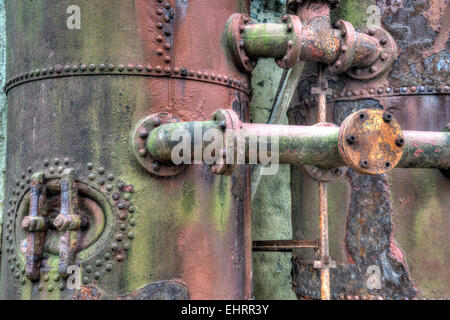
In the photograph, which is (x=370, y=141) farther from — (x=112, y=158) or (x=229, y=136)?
(x=112, y=158)

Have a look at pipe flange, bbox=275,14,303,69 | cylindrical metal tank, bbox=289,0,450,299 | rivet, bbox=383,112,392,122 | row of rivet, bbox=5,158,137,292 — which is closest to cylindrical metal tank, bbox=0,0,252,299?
row of rivet, bbox=5,158,137,292

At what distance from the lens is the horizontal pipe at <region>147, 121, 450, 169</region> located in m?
2.41

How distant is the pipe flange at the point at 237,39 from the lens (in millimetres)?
3059

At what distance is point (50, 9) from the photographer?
2832 millimetres

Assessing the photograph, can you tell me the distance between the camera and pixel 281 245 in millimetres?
3465

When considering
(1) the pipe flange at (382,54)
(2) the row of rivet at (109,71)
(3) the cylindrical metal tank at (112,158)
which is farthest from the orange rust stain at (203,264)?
(1) the pipe flange at (382,54)

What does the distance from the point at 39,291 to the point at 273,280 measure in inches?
91.0

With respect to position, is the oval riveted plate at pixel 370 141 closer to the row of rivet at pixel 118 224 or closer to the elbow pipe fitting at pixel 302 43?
the elbow pipe fitting at pixel 302 43

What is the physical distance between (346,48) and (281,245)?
4.91ft

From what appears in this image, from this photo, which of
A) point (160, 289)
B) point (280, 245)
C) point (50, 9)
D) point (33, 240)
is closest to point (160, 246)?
point (160, 289)

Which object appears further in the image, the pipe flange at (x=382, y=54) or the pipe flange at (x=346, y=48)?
the pipe flange at (x=382, y=54)

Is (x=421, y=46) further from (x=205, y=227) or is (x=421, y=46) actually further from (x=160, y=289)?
(x=160, y=289)

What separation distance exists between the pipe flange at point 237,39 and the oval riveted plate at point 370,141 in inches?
39.0

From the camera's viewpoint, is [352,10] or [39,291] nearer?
[39,291]
